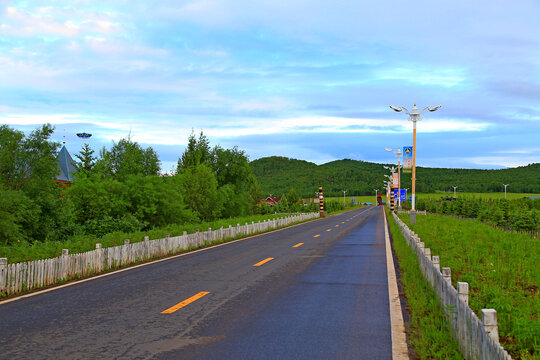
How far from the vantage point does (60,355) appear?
584 centimetres

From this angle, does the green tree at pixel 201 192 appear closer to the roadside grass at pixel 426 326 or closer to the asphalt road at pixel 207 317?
the asphalt road at pixel 207 317

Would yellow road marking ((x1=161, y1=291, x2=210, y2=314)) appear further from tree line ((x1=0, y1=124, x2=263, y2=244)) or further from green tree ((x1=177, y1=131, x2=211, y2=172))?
green tree ((x1=177, y1=131, x2=211, y2=172))

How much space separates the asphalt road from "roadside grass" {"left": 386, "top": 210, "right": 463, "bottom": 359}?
43 centimetres

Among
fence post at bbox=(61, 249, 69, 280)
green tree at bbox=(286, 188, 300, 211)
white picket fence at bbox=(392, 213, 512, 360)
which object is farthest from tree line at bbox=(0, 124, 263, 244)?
green tree at bbox=(286, 188, 300, 211)

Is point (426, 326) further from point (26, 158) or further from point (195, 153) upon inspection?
point (195, 153)

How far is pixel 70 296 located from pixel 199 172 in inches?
2434

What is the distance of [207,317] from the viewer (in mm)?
7844

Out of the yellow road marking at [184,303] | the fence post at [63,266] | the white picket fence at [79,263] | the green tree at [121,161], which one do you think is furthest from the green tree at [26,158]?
the yellow road marking at [184,303]

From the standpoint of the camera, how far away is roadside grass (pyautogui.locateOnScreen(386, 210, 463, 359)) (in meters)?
5.97

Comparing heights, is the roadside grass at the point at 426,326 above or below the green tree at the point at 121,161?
below

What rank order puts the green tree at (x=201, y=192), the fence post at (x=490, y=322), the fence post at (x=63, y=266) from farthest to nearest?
the green tree at (x=201, y=192) → the fence post at (x=63, y=266) → the fence post at (x=490, y=322)

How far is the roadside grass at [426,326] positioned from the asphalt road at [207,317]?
43 cm

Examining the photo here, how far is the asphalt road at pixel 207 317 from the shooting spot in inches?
240

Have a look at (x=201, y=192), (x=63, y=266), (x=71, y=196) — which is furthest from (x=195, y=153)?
(x=63, y=266)
